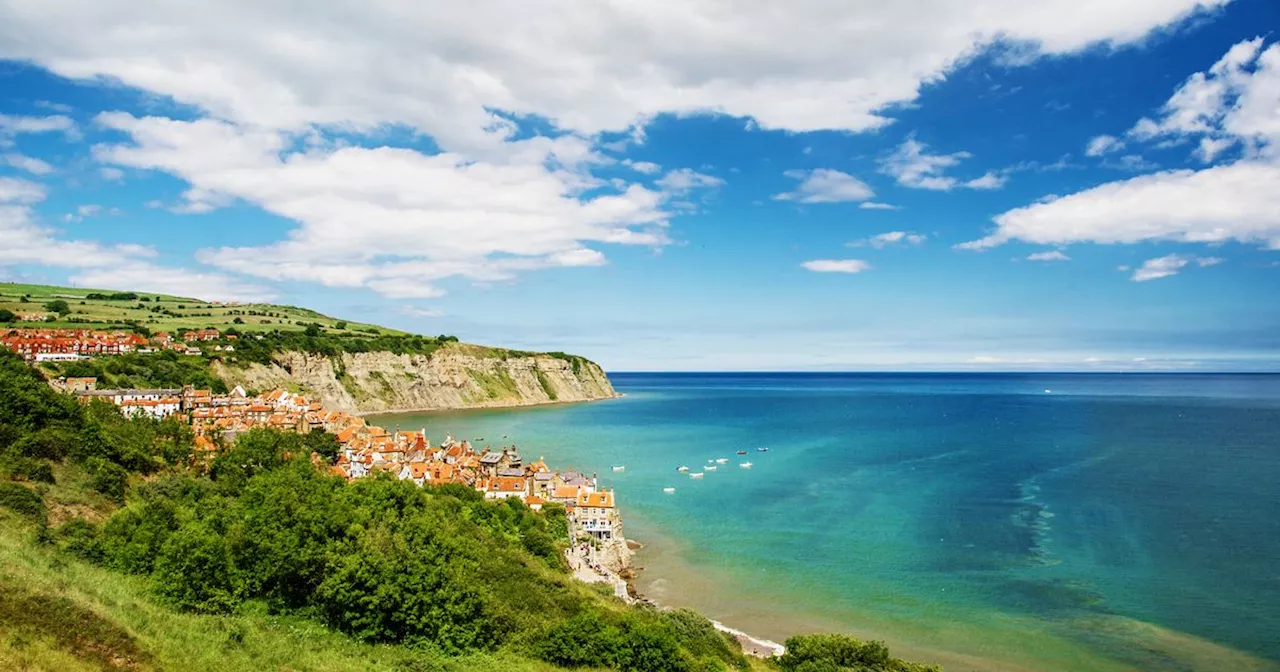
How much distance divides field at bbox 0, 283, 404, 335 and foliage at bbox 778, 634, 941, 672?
129911 millimetres

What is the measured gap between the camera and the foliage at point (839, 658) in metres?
28.4

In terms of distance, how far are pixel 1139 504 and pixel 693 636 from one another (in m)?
55.0

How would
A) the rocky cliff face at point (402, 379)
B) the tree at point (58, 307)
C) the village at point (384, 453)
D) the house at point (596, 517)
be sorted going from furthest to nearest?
the tree at point (58, 307)
the rocky cliff face at point (402, 379)
the house at point (596, 517)
the village at point (384, 453)

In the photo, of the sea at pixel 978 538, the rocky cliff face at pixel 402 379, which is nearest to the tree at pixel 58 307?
the rocky cliff face at pixel 402 379

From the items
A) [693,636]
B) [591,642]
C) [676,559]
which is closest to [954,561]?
[676,559]

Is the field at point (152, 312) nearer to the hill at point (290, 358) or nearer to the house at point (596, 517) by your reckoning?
the hill at point (290, 358)

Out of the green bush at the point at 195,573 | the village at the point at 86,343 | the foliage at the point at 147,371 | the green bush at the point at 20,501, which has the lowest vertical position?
the green bush at the point at 195,573

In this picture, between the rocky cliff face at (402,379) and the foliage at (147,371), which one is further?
the rocky cliff face at (402,379)

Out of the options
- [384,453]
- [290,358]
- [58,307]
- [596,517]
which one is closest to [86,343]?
[290,358]

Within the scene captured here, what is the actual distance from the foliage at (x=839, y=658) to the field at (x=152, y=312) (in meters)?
130

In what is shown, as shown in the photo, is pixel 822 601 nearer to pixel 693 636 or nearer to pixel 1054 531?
pixel 693 636

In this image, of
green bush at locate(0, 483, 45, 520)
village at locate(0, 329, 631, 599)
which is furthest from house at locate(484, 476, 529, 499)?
green bush at locate(0, 483, 45, 520)

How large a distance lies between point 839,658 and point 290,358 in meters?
122

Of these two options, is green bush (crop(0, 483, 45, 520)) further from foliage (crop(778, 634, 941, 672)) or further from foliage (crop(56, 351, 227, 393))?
foliage (crop(56, 351, 227, 393))
